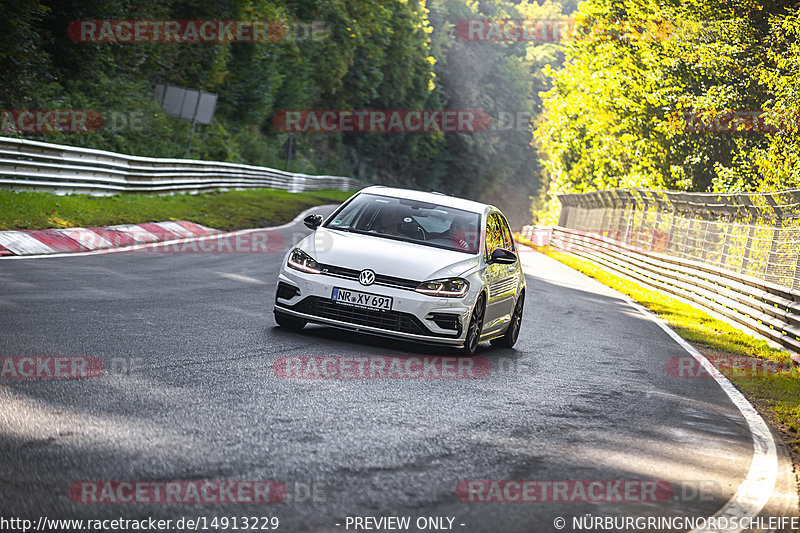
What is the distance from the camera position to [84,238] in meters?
15.9

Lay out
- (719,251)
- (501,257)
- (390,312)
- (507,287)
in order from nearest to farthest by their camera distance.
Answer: (390,312)
(501,257)
(507,287)
(719,251)

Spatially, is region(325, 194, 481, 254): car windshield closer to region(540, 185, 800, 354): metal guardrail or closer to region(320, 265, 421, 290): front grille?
region(320, 265, 421, 290): front grille

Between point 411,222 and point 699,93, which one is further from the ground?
point 699,93

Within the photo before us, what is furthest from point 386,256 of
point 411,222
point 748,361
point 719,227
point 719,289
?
point 719,227

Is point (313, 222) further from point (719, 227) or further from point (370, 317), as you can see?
point (719, 227)

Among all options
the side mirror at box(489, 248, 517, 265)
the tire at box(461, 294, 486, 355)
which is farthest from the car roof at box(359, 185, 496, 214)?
the tire at box(461, 294, 486, 355)

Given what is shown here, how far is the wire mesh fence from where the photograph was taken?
1552 cm

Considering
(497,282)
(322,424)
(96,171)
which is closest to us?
(322,424)

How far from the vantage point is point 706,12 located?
121 ft

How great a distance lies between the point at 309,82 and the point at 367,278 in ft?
180

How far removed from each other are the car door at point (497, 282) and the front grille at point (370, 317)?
3.62ft

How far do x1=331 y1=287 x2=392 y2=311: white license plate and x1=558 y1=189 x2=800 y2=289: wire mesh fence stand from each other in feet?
24.9

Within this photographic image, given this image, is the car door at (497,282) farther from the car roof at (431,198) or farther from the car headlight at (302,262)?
the car headlight at (302,262)

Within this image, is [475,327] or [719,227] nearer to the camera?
[475,327]
